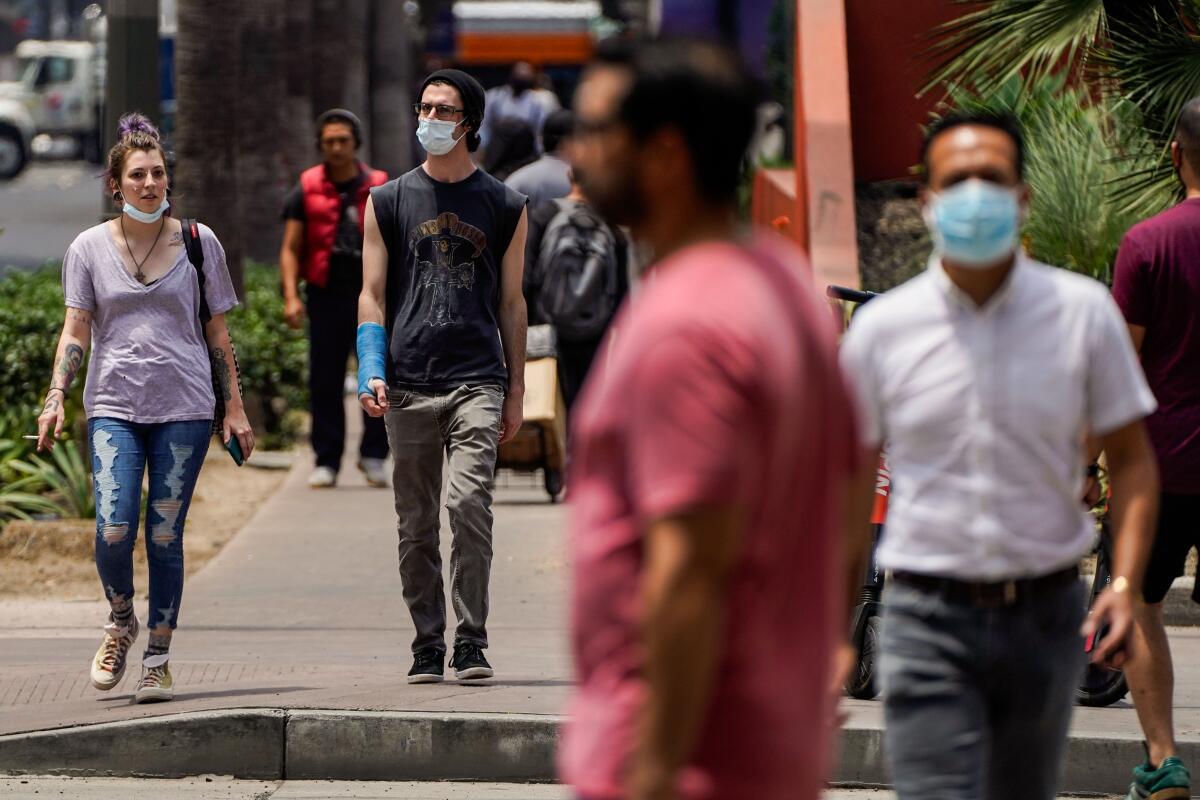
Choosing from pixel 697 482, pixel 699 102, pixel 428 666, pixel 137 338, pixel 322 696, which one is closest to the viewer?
pixel 697 482

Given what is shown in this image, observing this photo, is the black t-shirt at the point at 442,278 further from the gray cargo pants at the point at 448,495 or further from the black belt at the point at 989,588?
the black belt at the point at 989,588

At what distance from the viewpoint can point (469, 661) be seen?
271 inches

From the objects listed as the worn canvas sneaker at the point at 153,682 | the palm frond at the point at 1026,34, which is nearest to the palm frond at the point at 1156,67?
the palm frond at the point at 1026,34

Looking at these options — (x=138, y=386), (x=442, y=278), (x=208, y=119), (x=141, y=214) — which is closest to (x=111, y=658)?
(x=138, y=386)

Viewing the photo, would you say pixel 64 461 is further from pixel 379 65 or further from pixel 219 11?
pixel 379 65

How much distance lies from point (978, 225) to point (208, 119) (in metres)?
10.5

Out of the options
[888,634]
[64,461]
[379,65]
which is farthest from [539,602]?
[379,65]

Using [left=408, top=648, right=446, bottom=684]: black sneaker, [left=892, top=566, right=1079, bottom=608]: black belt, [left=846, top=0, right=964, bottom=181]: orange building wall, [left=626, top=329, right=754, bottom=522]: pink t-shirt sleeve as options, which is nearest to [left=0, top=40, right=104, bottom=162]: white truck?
[left=846, top=0, right=964, bottom=181]: orange building wall

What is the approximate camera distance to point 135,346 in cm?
662

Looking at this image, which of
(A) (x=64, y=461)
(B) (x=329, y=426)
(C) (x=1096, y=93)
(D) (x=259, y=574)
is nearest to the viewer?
(D) (x=259, y=574)

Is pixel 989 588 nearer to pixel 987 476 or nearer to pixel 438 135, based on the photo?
pixel 987 476

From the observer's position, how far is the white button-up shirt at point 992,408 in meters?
3.65

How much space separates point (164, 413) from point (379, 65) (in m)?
17.7

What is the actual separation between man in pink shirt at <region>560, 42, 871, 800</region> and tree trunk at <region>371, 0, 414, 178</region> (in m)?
20.2
